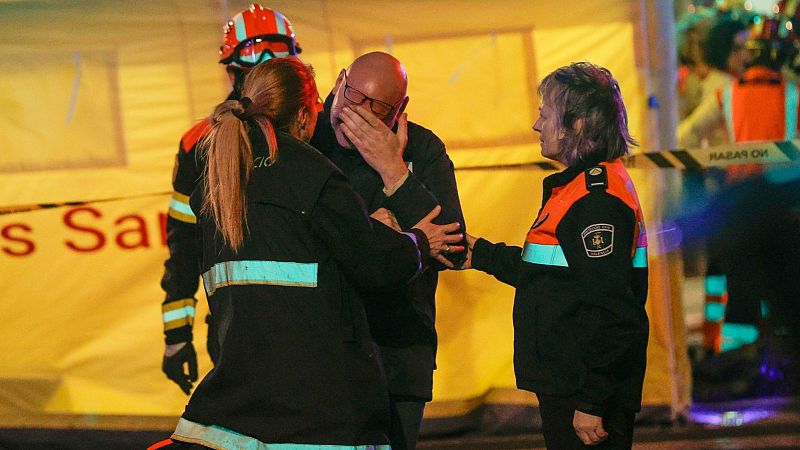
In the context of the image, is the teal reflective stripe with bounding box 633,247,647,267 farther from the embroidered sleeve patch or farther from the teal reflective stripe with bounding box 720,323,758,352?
the teal reflective stripe with bounding box 720,323,758,352

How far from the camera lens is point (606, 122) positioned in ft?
10.6

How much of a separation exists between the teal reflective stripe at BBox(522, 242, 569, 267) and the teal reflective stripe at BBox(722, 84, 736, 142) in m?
4.13

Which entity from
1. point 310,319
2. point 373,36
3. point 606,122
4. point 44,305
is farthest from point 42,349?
point 606,122

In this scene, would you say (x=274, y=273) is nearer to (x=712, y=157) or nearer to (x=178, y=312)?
(x=178, y=312)

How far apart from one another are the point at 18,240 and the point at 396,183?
10.2 feet

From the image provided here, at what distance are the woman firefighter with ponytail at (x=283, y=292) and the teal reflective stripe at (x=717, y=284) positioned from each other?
4046mm

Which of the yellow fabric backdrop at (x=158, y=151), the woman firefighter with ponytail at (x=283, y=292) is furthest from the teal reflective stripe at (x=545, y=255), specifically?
the yellow fabric backdrop at (x=158, y=151)

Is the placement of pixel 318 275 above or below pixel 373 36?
below

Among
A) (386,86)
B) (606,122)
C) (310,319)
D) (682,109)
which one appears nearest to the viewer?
(310,319)

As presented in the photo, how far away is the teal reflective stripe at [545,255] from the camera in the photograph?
3.19m

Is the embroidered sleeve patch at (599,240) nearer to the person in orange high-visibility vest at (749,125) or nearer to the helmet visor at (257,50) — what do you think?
the helmet visor at (257,50)

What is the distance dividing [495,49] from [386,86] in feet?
7.17

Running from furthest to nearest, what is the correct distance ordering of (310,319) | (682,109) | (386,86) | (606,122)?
(682,109)
(386,86)
(606,122)
(310,319)

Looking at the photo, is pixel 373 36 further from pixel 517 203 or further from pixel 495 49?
pixel 517 203
